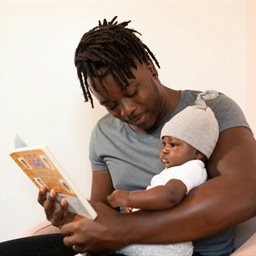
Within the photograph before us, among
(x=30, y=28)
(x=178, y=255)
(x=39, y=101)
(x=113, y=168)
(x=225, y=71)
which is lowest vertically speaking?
(x=178, y=255)

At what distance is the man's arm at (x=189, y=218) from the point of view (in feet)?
2.87

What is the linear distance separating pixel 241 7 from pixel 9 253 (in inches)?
49.9

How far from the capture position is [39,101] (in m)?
1.57

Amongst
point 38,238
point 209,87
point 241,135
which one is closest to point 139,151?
point 241,135

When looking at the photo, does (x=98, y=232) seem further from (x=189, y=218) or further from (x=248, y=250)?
(x=248, y=250)

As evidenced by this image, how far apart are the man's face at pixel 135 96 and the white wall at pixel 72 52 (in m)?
0.52

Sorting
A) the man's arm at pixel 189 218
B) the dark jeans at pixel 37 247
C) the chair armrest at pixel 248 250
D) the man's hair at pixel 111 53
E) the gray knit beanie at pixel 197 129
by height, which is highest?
the man's hair at pixel 111 53

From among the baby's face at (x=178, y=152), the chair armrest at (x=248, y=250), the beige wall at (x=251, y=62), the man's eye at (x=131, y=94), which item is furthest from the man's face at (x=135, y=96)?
the beige wall at (x=251, y=62)

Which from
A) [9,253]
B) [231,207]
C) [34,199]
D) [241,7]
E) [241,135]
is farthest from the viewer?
[34,199]

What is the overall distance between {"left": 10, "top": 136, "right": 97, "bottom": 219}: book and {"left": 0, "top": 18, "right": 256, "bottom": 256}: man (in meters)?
0.03

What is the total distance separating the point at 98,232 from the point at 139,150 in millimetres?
325

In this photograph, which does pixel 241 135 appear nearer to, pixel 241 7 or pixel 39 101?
pixel 241 7

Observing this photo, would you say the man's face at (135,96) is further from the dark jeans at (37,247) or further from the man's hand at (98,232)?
the dark jeans at (37,247)

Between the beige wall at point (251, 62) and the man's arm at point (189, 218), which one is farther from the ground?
the beige wall at point (251, 62)
